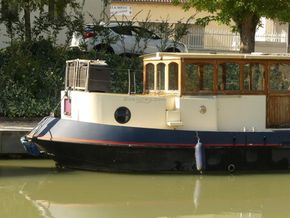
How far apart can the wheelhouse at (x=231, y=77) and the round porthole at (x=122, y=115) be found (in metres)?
0.83

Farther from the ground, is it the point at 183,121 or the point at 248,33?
the point at 248,33

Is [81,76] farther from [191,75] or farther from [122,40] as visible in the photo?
[122,40]

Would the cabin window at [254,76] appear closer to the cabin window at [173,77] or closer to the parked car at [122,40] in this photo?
the cabin window at [173,77]

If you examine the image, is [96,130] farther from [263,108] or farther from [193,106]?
[263,108]

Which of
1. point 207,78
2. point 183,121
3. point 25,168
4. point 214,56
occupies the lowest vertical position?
point 25,168

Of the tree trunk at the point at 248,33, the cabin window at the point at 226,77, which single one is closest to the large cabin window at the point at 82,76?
the cabin window at the point at 226,77

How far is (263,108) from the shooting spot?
468 inches

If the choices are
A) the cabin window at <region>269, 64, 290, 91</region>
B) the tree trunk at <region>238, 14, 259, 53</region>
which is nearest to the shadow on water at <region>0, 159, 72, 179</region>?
the cabin window at <region>269, 64, 290, 91</region>

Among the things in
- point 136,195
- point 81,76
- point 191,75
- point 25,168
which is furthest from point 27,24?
point 136,195

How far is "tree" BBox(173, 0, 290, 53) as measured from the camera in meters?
16.2

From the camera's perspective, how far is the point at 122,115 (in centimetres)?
1153

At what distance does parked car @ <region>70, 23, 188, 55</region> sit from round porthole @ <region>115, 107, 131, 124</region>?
5.40 meters

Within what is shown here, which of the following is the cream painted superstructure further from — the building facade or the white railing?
the white railing

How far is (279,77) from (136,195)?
11.8ft
